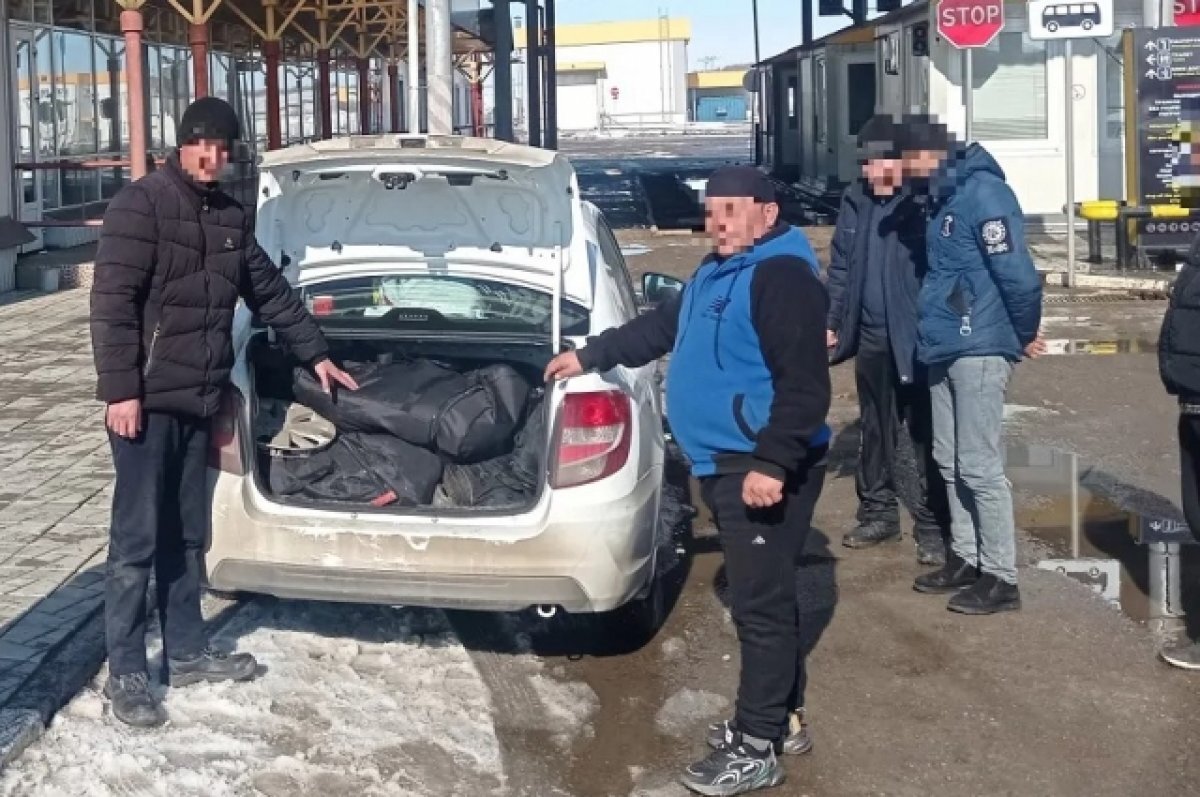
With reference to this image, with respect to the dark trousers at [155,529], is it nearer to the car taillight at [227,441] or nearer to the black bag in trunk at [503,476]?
the car taillight at [227,441]

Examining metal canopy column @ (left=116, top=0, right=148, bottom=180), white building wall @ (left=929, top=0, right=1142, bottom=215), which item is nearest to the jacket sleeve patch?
metal canopy column @ (left=116, top=0, right=148, bottom=180)

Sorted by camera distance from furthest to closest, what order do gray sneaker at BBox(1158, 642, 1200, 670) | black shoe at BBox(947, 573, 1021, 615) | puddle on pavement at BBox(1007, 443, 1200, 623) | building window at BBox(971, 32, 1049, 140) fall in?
building window at BBox(971, 32, 1049, 140)
puddle on pavement at BBox(1007, 443, 1200, 623)
black shoe at BBox(947, 573, 1021, 615)
gray sneaker at BBox(1158, 642, 1200, 670)

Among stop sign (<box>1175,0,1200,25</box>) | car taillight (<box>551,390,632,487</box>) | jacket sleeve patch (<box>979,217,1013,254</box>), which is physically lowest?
car taillight (<box>551,390,632,487</box>)

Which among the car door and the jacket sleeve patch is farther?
the jacket sleeve patch

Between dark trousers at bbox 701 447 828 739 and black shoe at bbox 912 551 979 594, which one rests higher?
dark trousers at bbox 701 447 828 739

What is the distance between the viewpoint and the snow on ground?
4.59m

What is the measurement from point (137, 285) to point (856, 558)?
3.41 m

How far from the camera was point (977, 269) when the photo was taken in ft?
19.3

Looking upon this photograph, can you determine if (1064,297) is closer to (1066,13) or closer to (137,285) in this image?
(1066,13)

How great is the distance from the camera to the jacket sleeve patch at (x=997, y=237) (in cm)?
577

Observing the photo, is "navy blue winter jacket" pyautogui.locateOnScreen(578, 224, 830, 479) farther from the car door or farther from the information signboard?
the information signboard

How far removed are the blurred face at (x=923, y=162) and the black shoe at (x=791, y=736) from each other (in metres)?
2.20

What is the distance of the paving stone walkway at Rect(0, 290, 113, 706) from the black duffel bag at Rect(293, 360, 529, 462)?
1.18 m

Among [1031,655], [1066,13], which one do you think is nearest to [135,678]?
[1031,655]
